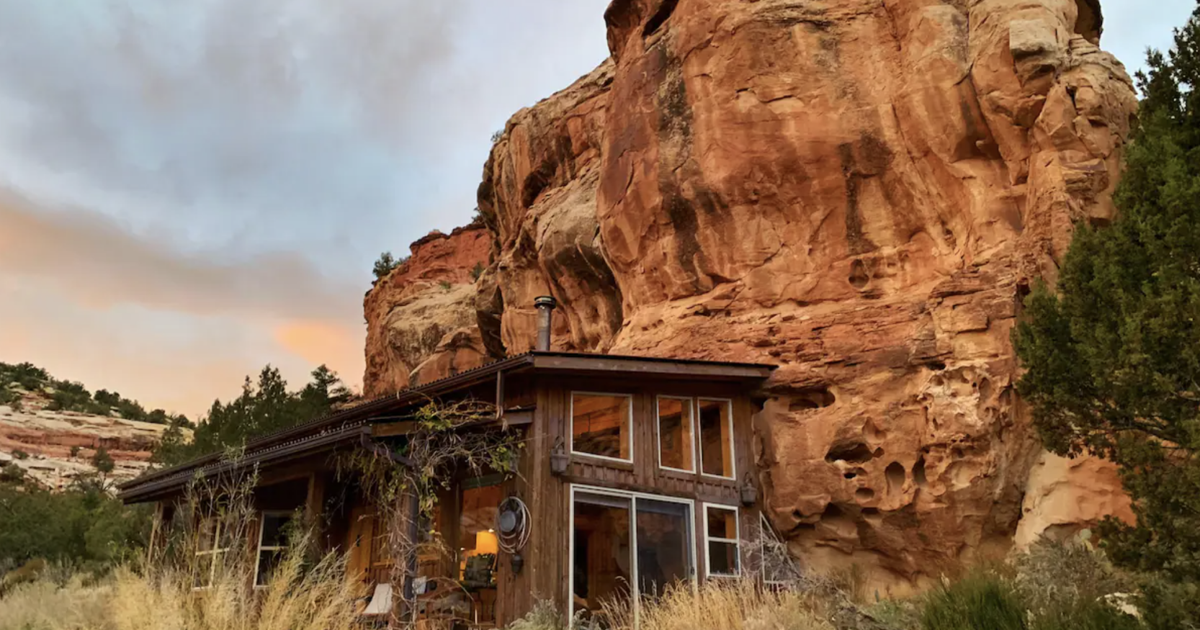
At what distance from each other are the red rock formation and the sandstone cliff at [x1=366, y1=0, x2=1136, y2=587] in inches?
531

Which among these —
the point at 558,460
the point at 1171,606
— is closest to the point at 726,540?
the point at 558,460

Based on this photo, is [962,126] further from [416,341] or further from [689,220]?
[416,341]

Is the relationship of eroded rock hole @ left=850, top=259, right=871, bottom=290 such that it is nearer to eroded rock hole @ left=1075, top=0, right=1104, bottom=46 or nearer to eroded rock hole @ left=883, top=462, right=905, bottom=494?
eroded rock hole @ left=883, top=462, right=905, bottom=494

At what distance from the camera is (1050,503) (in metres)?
11.0

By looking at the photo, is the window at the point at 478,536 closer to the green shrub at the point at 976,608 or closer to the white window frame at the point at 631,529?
the white window frame at the point at 631,529

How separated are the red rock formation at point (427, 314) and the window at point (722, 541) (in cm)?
1761

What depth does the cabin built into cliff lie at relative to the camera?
11.9 meters

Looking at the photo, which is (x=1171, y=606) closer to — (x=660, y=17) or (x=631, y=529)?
(x=631, y=529)

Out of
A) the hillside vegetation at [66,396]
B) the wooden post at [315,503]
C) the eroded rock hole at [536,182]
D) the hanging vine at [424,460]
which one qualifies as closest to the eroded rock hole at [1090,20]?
the hanging vine at [424,460]

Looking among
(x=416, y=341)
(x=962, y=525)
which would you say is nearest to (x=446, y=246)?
(x=416, y=341)

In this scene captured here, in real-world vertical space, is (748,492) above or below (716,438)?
below

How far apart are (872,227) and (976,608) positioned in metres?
8.70

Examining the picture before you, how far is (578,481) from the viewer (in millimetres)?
12406

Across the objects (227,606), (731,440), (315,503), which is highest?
(731,440)
